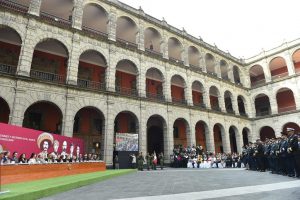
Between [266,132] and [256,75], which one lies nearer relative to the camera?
[266,132]

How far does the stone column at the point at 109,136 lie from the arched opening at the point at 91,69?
319 cm

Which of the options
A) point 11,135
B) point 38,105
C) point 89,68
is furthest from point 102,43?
point 11,135

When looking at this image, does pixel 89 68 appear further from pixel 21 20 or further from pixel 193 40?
pixel 193 40

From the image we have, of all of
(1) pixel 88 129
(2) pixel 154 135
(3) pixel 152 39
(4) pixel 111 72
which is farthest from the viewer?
Answer: (2) pixel 154 135

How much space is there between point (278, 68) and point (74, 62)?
29.0 meters

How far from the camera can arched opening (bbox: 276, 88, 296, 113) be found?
3053 centimetres

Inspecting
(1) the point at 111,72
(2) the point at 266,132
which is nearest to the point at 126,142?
(1) the point at 111,72

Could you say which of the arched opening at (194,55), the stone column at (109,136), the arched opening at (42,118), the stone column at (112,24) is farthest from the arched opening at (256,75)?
the arched opening at (42,118)

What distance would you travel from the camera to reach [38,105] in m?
18.6

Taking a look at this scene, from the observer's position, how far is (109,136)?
1788cm

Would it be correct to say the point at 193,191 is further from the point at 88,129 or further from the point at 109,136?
the point at 88,129

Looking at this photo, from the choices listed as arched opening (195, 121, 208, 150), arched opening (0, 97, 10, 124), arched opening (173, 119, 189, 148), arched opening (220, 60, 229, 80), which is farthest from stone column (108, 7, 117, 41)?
arched opening (220, 60, 229, 80)

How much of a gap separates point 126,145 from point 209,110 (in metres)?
11.9

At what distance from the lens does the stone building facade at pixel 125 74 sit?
52.8 feet
